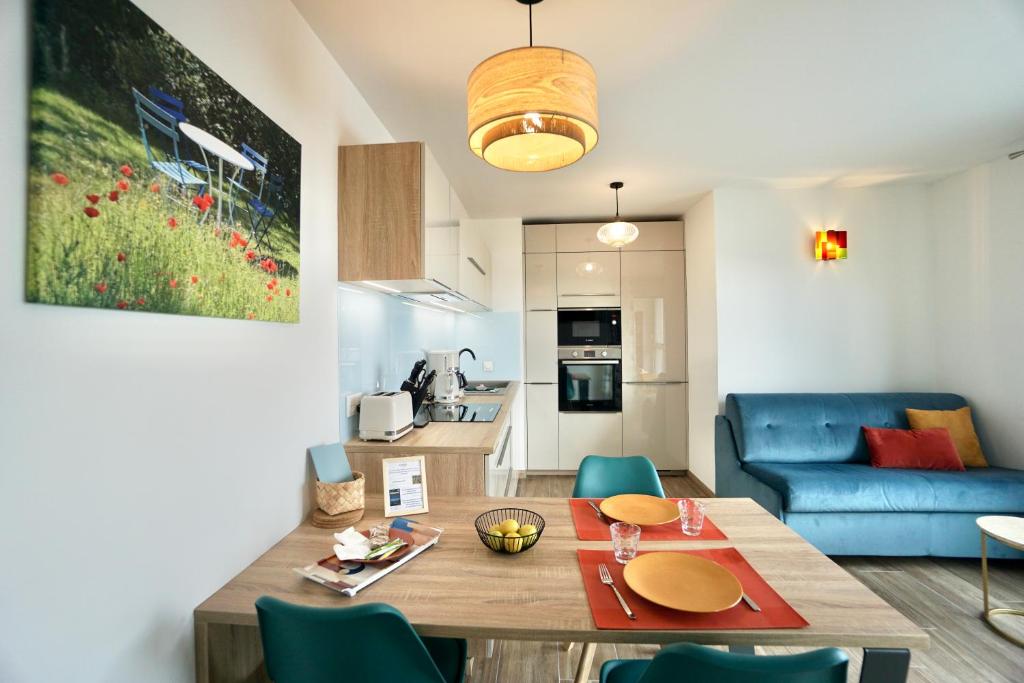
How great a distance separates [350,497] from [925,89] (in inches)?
126

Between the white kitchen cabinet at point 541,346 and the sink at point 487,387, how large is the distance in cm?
39

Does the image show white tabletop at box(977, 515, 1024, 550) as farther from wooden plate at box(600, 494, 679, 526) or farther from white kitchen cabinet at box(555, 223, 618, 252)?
white kitchen cabinet at box(555, 223, 618, 252)

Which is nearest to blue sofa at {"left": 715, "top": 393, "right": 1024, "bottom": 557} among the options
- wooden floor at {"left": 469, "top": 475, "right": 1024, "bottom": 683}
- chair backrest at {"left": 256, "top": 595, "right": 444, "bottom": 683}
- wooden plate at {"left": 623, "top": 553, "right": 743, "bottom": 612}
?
wooden floor at {"left": 469, "top": 475, "right": 1024, "bottom": 683}

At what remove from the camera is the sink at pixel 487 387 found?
376 cm

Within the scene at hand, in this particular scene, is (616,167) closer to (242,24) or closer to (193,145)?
(242,24)

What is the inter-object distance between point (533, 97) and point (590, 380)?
12.1ft

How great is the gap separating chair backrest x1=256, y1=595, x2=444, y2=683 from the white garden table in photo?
973mm

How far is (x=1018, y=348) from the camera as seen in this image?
3000 mm

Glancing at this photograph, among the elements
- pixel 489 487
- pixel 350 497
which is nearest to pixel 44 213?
pixel 350 497

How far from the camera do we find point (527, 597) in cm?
112

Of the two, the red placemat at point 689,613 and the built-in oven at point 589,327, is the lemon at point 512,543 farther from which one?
the built-in oven at point 589,327

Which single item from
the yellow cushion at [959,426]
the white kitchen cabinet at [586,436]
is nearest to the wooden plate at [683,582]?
the yellow cushion at [959,426]

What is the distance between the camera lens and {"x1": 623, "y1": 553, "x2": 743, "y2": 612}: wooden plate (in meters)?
1.06

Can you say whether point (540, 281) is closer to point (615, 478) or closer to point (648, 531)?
point (615, 478)
